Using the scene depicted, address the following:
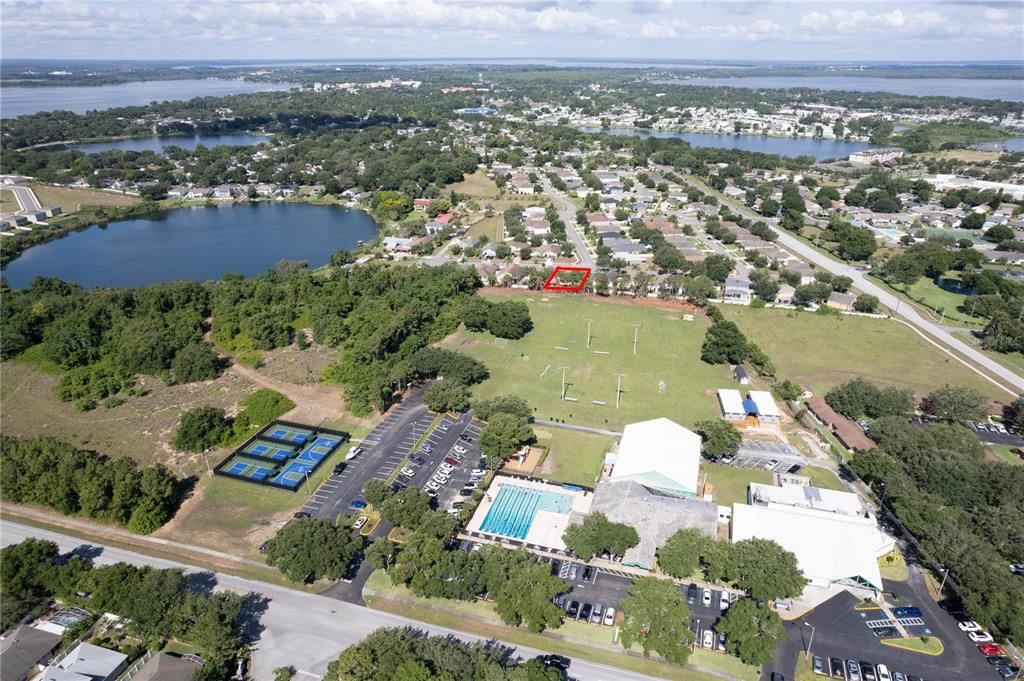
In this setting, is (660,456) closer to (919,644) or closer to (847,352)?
(919,644)

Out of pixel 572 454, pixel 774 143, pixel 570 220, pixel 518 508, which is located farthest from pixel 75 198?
pixel 774 143

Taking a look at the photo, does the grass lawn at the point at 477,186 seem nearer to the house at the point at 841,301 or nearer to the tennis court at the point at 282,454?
the house at the point at 841,301

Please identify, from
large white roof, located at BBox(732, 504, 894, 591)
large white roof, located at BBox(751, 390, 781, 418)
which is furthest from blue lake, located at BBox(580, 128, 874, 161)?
large white roof, located at BBox(732, 504, 894, 591)

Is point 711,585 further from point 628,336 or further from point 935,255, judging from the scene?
point 935,255

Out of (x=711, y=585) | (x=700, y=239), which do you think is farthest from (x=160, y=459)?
(x=700, y=239)

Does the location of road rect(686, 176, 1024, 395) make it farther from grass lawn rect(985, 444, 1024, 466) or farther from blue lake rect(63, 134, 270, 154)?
blue lake rect(63, 134, 270, 154)
